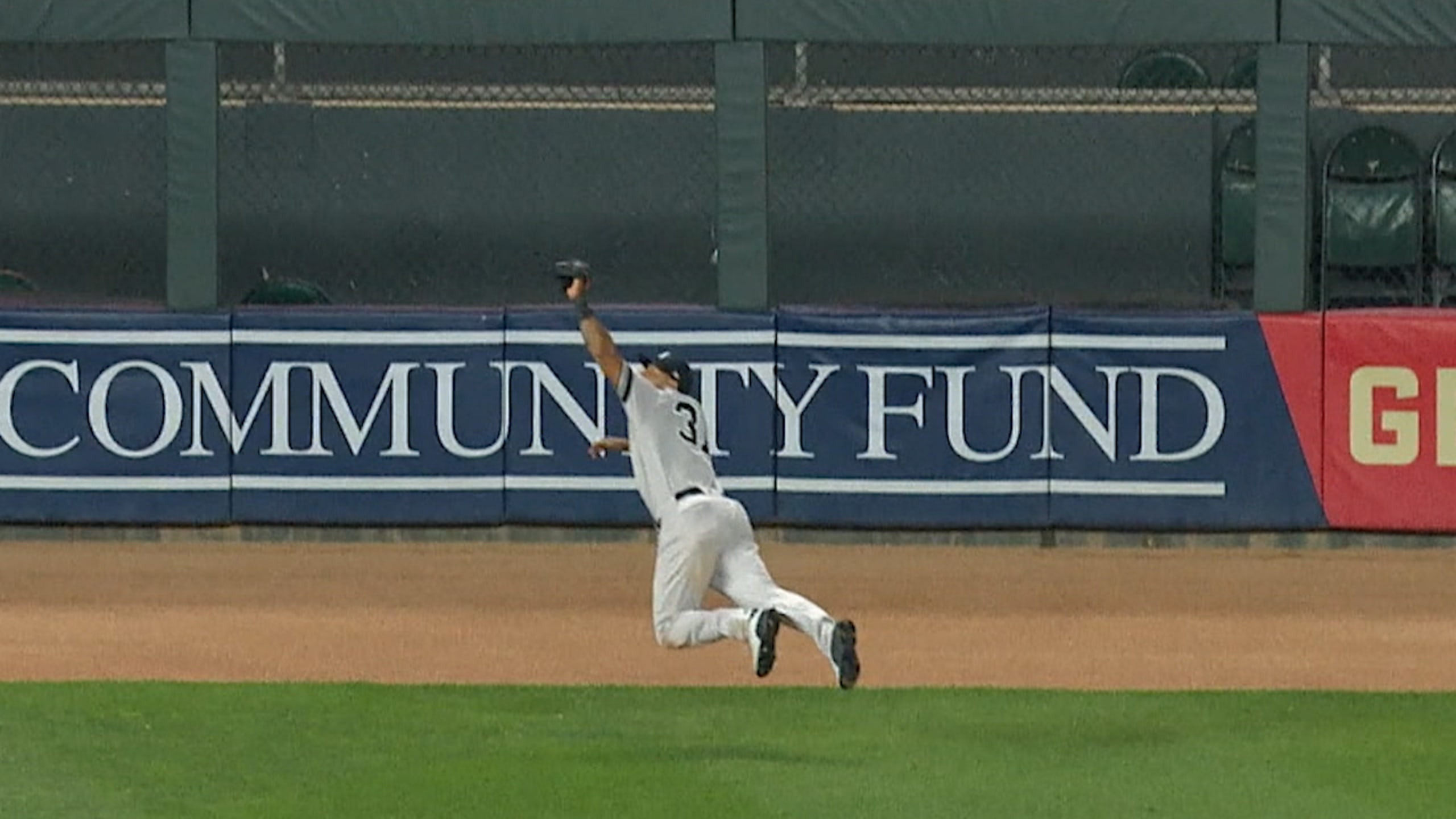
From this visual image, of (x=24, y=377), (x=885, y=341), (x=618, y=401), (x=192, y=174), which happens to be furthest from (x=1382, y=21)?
(x=24, y=377)

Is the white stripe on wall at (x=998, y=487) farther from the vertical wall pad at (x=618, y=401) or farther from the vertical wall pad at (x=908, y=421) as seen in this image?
the vertical wall pad at (x=618, y=401)

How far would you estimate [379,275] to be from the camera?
2116cm

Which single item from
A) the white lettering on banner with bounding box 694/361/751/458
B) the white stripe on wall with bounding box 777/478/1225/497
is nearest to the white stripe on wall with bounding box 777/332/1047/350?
the white lettering on banner with bounding box 694/361/751/458

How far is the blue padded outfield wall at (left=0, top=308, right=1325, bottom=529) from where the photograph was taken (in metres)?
16.1

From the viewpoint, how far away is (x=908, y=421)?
53.1ft

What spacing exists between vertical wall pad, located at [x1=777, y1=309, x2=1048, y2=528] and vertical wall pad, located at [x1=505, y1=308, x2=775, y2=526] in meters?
0.15

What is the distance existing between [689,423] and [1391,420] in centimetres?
641

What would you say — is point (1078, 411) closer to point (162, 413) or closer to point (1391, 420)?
point (1391, 420)

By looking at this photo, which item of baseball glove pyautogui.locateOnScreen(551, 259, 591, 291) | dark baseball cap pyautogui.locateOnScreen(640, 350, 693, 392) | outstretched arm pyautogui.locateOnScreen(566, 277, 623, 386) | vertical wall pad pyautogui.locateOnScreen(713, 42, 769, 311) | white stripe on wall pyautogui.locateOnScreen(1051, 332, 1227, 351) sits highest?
vertical wall pad pyautogui.locateOnScreen(713, 42, 769, 311)

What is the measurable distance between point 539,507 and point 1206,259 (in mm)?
6449

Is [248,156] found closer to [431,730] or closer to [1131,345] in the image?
[1131,345]

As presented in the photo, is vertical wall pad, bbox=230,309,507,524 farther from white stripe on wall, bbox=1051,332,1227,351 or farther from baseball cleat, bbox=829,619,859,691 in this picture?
baseball cleat, bbox=829,619,859,691

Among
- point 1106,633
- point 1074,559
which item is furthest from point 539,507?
point 1106,633

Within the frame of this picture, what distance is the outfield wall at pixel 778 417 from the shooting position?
16.1 meters
